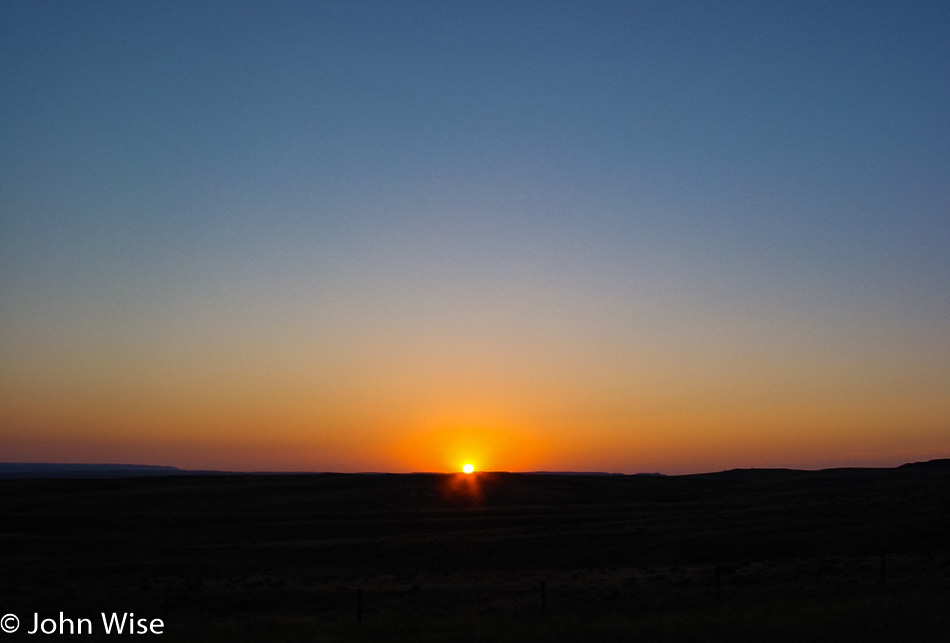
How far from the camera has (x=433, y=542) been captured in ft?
151

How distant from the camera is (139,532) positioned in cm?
5716

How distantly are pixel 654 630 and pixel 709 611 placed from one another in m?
3.18

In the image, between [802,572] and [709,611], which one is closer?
[709,611]

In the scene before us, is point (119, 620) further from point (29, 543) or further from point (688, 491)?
point (688, 491)

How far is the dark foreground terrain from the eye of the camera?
19.0m

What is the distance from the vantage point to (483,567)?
38.9 m

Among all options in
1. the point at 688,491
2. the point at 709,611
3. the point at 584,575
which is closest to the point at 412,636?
the point at 709,611

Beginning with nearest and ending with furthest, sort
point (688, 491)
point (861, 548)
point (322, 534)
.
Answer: point (861, 548) < point (322, 534) < point (688, 491)

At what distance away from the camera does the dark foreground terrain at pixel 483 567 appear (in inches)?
746

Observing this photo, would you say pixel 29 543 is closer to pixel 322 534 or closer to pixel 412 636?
pixel 322 534

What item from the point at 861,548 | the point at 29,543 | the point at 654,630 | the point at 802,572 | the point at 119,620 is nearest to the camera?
the point at 654,630

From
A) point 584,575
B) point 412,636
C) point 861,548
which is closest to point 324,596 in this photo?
point 584,575

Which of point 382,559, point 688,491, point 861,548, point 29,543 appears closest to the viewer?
point 861,548

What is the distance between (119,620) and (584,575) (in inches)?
664
